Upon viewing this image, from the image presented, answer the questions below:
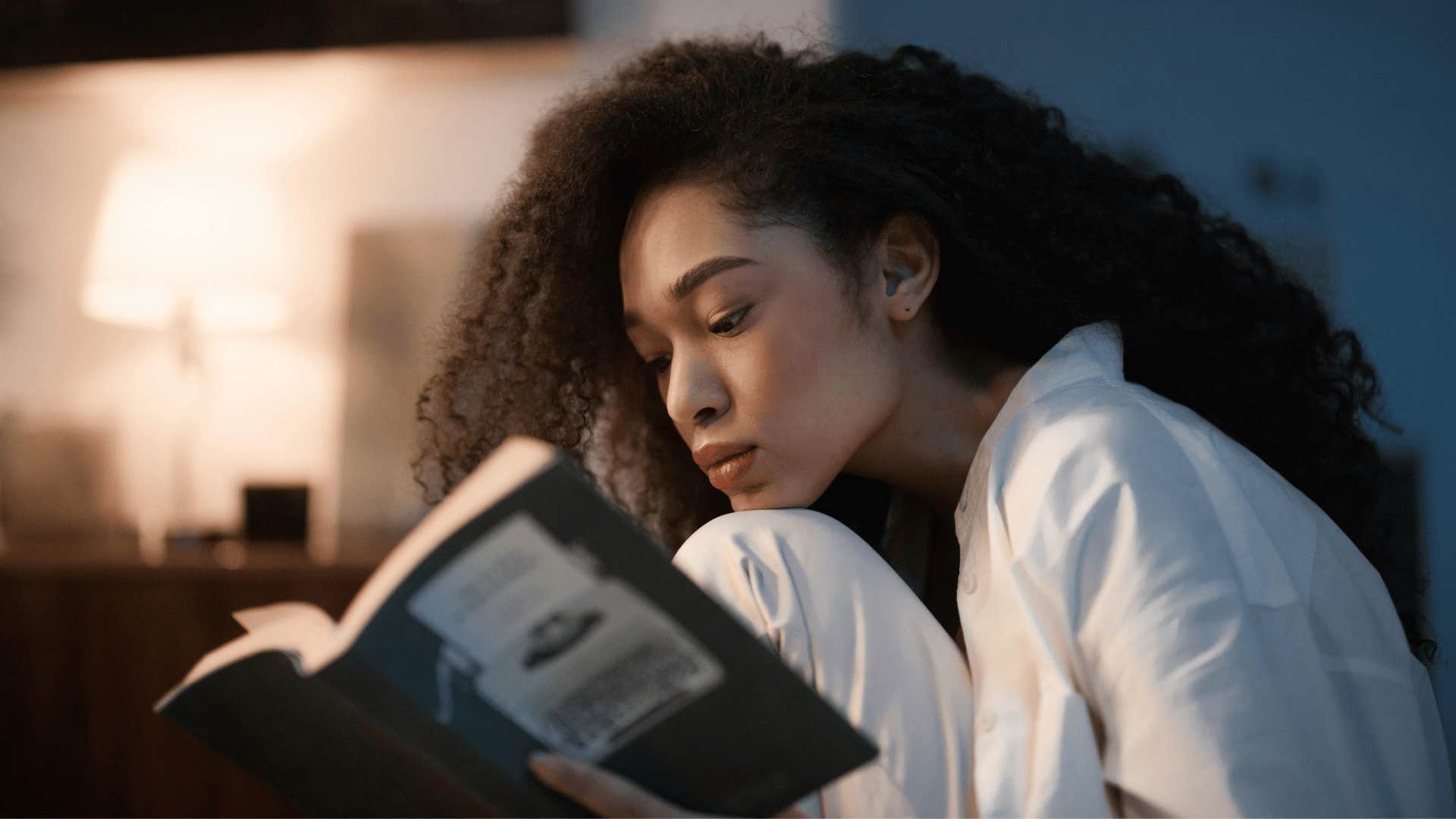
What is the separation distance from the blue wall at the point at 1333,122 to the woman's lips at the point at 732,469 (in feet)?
2.44

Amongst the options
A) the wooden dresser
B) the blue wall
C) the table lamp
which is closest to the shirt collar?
the blue wall

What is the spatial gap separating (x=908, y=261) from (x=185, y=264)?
1293mm

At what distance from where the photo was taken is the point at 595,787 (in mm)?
596

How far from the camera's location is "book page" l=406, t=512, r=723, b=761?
20.5 inches

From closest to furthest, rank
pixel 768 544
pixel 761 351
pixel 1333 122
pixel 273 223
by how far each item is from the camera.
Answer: pixel 768 544, pixel 761 351, pixel 1333 122, pixel 273 223

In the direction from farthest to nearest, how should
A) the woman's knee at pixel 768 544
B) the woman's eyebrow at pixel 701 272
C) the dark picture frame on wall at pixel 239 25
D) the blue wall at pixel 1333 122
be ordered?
the dark picture frame on wall at pixel 239 25
the blue wall at pixel 1333 122
the woman's eyebrow at pixel 701 272
the woman's knee at pixel 768 544

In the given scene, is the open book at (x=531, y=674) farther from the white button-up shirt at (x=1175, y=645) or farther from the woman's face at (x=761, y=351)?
the woman's face at (x=761, y=351)

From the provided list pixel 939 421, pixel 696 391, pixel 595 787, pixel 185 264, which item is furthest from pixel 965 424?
pixel 185 264

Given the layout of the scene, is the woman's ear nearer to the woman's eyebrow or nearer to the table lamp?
the woman's eyebrow

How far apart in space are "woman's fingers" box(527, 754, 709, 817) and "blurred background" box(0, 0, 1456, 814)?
41.0 inches

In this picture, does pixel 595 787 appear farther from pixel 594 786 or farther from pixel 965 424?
pixel 965 424

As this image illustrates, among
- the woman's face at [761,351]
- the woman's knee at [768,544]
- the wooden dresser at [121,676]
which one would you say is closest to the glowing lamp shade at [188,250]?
the wooden dresser at [121,676]

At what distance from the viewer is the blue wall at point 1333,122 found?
4.32 ft

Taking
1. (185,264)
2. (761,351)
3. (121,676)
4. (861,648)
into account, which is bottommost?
(121,676)
